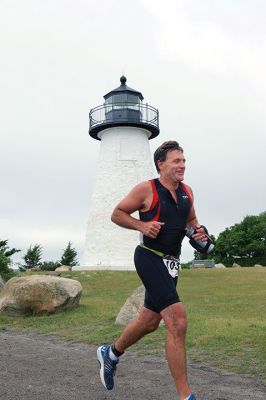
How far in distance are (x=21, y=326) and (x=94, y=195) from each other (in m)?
24.5

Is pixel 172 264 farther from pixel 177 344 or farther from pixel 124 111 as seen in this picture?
pixel 124 111

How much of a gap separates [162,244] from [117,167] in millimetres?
31611

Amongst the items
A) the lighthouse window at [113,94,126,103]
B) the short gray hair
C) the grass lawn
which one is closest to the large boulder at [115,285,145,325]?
the grass lawn

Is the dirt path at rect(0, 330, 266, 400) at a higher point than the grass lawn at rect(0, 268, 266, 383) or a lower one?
lower

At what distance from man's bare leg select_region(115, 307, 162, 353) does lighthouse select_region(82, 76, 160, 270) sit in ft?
94.7

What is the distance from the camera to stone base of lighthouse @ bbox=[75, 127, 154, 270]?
3512 cm

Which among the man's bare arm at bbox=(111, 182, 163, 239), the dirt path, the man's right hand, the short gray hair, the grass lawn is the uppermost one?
the short gray hair

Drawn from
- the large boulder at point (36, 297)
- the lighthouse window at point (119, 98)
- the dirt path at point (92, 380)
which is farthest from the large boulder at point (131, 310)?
the lighthouse window at point (119, 98)

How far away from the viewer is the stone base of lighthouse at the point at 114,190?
115ft

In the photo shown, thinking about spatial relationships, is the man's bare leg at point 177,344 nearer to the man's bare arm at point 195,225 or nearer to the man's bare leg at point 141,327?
the man's bare leg at point 141,327

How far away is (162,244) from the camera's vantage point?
203 inches

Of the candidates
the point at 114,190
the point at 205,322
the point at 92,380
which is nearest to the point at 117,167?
the point at 114,190

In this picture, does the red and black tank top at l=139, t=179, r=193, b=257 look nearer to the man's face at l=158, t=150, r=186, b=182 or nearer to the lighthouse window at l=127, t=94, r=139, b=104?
the man's face at l=158, t=150, r=186, b=182

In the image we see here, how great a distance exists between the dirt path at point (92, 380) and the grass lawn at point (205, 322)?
570mm
